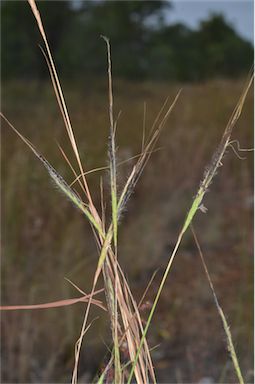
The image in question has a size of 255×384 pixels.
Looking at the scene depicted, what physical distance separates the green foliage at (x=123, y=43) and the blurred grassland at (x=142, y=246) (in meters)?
0.98

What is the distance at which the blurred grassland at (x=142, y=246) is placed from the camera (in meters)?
1.75

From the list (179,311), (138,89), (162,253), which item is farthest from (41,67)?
(179,311)

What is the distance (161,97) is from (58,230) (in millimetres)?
2311

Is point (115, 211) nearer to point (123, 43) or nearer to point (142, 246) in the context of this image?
point (142, 246)

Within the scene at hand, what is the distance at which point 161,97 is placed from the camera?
173 inches

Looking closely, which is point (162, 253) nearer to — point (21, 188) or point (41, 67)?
point (21, 188)

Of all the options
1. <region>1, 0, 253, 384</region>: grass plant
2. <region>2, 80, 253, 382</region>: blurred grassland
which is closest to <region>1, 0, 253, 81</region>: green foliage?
<region>2, 80, 253, 382</region>: blurred grassland

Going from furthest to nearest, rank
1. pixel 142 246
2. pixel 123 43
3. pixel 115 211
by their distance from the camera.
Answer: pixel 123 43 → pixel 142 246 → pixel 115 211

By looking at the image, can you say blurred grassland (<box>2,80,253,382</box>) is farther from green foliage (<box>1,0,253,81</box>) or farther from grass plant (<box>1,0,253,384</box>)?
green foliage (<box>1,0,253,81</box>)

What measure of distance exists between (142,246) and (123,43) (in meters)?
3.65

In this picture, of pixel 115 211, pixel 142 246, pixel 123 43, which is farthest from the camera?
pixel 123 43

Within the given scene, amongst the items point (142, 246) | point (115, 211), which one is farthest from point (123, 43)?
point (115, 211)

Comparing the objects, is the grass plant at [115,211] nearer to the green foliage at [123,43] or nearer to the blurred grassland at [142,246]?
the blurred grassland at [142,246]

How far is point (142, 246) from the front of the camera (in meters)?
2.49
